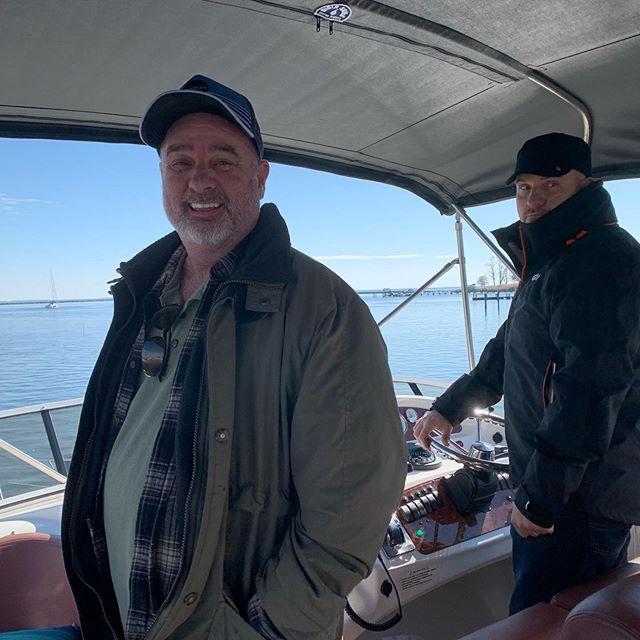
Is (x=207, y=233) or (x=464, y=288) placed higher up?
(x=207, y=233)

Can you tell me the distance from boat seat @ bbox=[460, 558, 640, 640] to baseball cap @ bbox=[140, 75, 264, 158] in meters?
1.25

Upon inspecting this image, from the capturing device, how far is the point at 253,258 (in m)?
1.10

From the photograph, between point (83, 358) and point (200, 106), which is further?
point (83, 358)

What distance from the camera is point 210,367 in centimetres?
99

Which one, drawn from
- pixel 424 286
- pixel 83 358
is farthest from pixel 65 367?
pixel 424 286

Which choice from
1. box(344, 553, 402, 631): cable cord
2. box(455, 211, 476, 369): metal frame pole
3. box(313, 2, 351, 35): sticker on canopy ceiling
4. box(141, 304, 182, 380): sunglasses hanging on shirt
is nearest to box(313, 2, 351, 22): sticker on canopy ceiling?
box(313, 2, 351, 35): sticker on canopy ceiling

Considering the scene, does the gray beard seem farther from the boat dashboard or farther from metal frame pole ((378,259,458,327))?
metal frame pole ((378,259,458,327))

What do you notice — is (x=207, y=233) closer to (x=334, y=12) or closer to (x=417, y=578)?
(x=334, y=12)

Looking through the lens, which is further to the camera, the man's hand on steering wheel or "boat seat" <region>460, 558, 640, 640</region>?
the man's hand on steering wheel

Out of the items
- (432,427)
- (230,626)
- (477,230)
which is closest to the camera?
(230,626)

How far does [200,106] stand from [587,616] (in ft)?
4.52

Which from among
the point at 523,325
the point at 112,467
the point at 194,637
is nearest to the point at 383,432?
the point at 194,637

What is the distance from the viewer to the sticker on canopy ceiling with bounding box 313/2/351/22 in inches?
49.7

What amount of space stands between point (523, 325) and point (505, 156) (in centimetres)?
108
